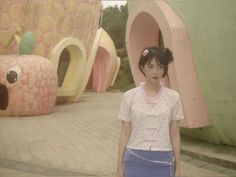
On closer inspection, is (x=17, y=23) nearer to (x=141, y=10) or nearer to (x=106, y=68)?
(x=141, y=10)

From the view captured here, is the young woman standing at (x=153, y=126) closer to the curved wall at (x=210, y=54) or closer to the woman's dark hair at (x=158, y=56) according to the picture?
the woman's dark hair at (x=158, y=56)

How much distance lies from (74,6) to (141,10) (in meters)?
7.33

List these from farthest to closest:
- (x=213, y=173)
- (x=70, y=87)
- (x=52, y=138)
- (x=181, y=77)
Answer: (x=70, y=87), (x=52, y=138), (x=181, y=77), (x=213, y=173)

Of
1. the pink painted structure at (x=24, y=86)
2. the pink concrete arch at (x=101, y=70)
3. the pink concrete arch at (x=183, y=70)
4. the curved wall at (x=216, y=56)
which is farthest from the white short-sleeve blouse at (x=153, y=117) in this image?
the pink concrete arch at (x=101, y=70)

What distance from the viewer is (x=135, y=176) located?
3082 mm

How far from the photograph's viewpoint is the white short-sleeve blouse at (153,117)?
305 cm

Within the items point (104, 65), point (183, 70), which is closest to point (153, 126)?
point (183, 70)

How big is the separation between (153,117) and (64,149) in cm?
483

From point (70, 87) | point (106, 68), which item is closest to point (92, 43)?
point (70, 87)

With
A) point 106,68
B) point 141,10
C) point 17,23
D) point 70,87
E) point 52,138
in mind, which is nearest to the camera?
point 141,10

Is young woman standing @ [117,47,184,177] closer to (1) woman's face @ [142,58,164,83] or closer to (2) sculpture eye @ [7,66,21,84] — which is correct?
(1) woman's face @ [142,58,164,83]

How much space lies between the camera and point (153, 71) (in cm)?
308

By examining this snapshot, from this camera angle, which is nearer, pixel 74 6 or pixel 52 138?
pixel 52 138

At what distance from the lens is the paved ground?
6160mm
